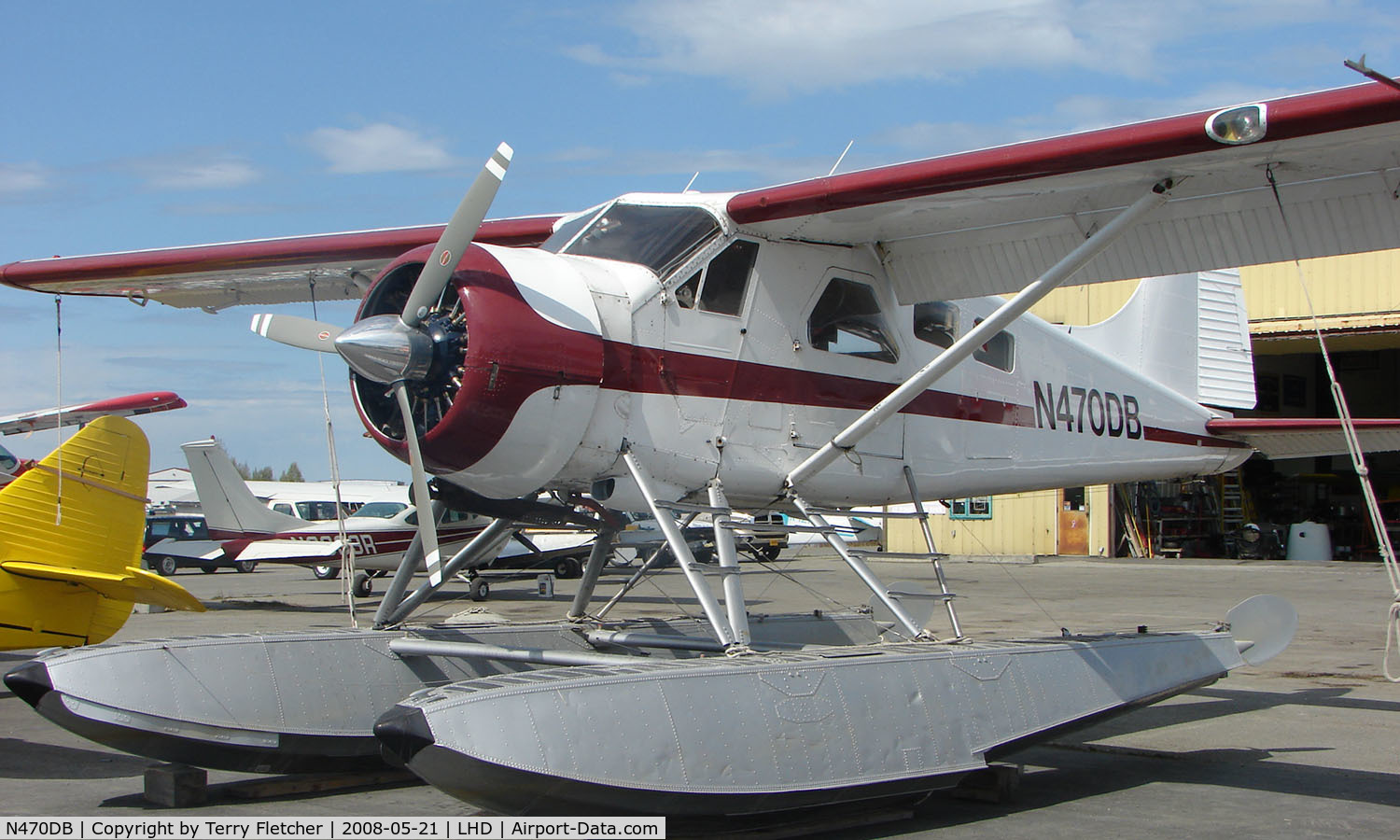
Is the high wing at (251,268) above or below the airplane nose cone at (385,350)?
above

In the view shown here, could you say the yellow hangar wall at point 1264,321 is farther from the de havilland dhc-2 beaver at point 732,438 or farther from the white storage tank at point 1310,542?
the de havilland dhc-2 beaver at point 732,438

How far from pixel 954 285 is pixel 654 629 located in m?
3.04

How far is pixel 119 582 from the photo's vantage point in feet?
27.2

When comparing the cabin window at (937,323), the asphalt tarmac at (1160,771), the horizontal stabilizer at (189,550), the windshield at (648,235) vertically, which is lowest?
the asphalt tarmac at (1160,771)

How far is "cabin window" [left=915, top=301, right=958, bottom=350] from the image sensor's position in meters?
8.14

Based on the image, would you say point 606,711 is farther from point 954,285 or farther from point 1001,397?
point 1001,397

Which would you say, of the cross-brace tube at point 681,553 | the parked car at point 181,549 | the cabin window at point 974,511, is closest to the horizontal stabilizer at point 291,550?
the parked car at point 181,549

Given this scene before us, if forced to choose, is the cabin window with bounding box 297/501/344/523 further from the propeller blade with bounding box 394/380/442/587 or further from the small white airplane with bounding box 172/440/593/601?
the propeller blade with bounding box 394/380/442/587

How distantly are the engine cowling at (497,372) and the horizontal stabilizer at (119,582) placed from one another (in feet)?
8.99

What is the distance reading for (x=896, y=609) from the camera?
680 centimetres

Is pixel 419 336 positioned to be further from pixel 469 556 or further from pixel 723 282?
pixel 469 556

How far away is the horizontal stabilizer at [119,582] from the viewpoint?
26.2 ft

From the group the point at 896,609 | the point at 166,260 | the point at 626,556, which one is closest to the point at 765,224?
the point at 896,609

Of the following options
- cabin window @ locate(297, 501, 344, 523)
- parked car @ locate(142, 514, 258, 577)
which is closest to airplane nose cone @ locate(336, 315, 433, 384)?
parked car @ locate(142, 514, 258, 577)
